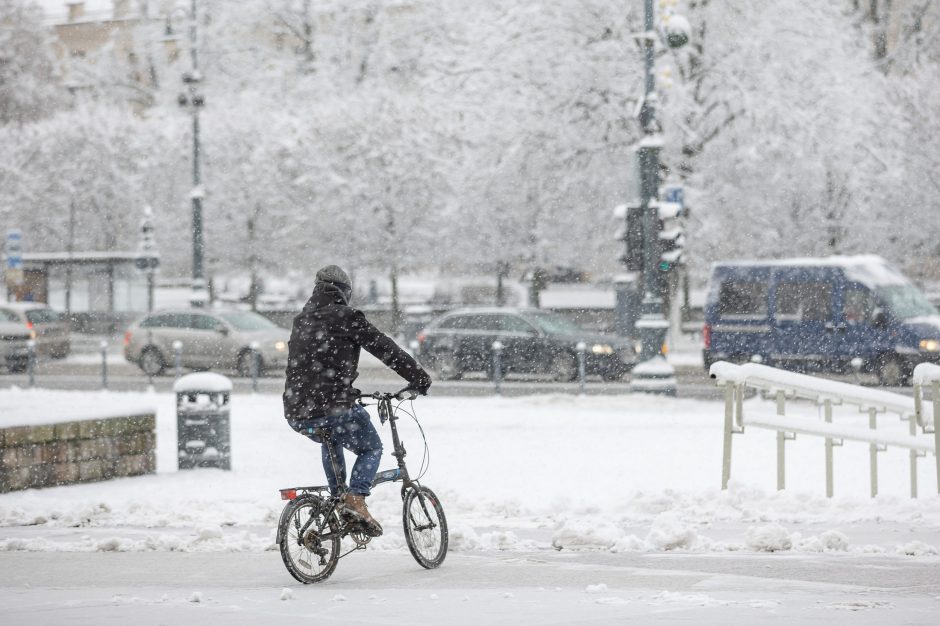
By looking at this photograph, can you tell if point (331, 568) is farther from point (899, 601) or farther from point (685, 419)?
point (685, 419)

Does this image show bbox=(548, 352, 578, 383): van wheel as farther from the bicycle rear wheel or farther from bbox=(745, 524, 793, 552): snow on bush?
the bicycle rear wheel

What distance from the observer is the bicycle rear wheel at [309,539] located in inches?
295

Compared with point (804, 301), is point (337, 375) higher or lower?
higher

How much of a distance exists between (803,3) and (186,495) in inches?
974

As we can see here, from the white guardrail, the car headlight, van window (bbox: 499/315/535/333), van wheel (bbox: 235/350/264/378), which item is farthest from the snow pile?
van wheel (bbox: 235/350/264/378)

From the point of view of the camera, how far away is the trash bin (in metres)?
12.9

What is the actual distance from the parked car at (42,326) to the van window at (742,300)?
14.8 metres

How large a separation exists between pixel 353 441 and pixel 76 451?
16.6 feet

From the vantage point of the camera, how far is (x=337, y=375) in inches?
301

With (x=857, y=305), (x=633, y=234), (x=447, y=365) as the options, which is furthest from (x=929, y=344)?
(x=447, y=365)

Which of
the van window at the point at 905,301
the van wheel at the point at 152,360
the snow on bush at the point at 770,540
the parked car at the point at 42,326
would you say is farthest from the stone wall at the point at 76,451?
the parked car at the point at 42,326

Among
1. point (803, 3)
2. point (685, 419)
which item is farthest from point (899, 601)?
point (803, 3)

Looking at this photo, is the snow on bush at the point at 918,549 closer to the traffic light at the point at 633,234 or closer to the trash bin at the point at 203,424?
the trash bin at the point at 203,424

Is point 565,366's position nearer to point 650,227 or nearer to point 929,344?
point 929,344
